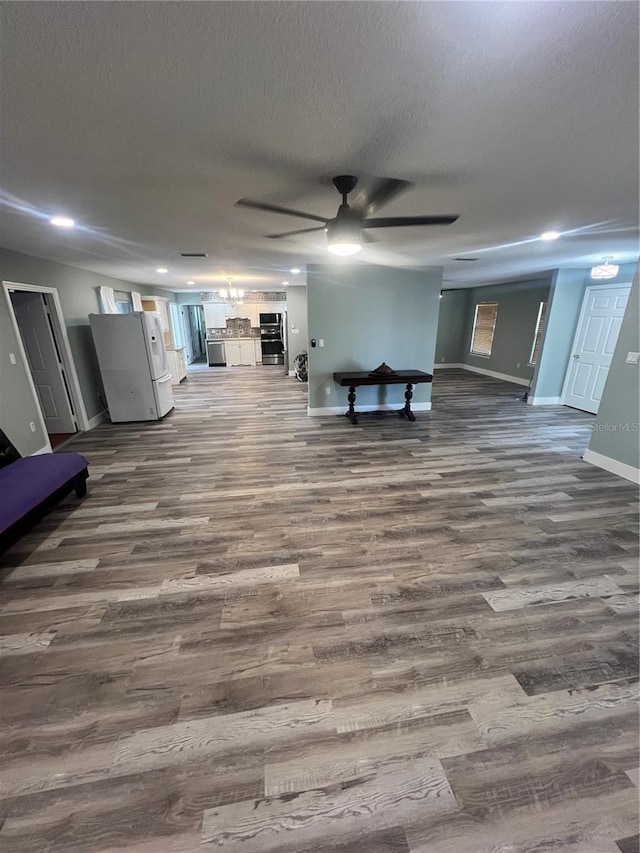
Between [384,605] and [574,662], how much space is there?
946 millimetres

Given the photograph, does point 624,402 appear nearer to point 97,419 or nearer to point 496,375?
point 496,375

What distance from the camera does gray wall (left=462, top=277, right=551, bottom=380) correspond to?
7.29 m

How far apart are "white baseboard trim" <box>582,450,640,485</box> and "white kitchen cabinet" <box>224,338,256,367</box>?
30.9 feet

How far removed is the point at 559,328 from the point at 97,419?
318 inches

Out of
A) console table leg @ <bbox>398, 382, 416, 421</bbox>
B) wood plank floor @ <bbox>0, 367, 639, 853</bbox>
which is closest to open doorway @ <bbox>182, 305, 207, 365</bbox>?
console table leg @ <bbox>398, 382, 416, 421</bbox>

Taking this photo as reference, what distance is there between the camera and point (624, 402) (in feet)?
11.4

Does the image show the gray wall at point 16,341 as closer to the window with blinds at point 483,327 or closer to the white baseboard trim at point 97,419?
the white baseboard trim at point 97,419

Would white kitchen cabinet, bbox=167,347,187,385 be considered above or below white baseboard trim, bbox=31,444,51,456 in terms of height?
above

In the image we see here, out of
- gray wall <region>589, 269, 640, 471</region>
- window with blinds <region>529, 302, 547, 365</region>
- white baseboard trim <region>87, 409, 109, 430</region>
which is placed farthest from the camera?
window with blinds <region>529, 302, 547, 365</region>

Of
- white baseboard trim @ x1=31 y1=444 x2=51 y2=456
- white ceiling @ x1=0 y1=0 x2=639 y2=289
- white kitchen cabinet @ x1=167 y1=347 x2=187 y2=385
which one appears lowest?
white baseboard trim @ x1=31 y1=444 x2=51 y2=456

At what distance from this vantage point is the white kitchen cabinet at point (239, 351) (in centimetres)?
1088

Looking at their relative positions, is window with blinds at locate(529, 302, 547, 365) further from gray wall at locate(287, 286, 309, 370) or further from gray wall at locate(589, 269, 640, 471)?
gray wall at locate(287, 286, 309, 370)

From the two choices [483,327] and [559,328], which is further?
[483,327]

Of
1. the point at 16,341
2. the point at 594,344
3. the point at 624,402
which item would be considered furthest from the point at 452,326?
the point at 16,341
